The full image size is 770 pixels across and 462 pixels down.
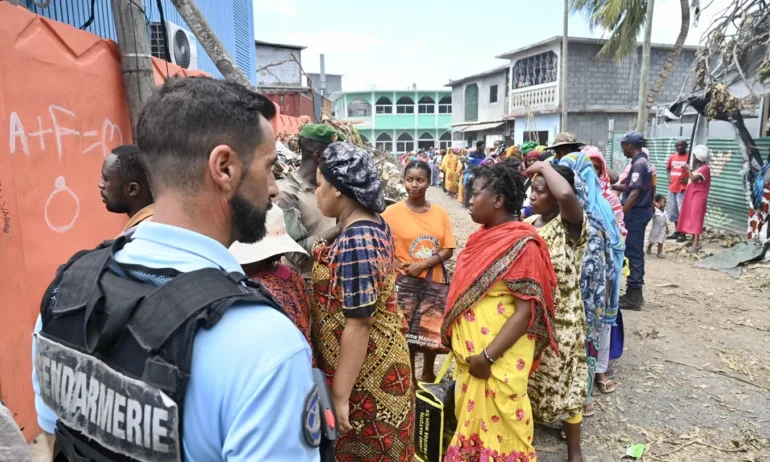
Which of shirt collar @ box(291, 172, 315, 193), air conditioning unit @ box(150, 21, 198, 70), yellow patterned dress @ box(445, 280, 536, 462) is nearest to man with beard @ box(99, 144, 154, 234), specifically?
shirt collar @ box(291, 172, 315, 193)

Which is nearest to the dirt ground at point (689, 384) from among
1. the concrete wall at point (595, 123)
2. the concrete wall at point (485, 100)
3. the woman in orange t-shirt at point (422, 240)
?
the woman in orange t-shirt at point (422, 240)

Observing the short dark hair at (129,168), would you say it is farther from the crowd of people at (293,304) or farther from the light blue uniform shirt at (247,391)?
the light blue uniform shirt at (247,391)

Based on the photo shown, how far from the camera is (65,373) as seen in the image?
907 millimetres

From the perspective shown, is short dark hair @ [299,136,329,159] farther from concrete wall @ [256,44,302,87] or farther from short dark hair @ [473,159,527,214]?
concrete wall @ [256,44,302,87]

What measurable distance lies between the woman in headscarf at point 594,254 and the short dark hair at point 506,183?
0.77 metres

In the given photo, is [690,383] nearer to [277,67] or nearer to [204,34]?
[204,34]

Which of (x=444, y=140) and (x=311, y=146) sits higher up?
(x=444, y=140)

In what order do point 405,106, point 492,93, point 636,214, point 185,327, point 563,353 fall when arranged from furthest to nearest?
point 405,106
point 492,93
point 636,214
point 563,353
point 185,327

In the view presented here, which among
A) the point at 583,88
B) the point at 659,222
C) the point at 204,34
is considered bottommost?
the point at 659,222

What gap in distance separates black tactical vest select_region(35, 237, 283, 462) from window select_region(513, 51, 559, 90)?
68.6ft

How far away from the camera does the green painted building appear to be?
40.5 meters

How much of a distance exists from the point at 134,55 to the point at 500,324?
2911 millimetres

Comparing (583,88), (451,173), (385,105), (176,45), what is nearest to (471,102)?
(583,88)

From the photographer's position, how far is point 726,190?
9.14 meters
